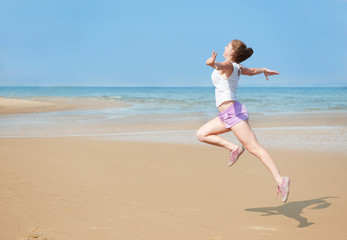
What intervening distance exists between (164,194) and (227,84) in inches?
81.8

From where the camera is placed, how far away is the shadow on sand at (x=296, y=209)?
5.44m

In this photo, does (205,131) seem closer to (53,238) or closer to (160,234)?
(160,234)

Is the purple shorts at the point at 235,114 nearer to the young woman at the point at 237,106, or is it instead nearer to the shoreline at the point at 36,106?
the young woman at the point at 237,106

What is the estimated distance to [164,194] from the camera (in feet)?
20.8

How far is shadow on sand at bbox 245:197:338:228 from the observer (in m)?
5.44

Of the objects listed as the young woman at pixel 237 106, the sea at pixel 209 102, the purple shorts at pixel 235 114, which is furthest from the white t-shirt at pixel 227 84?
the sea at pixel 209 102

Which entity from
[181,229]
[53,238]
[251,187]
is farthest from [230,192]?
[53,238]

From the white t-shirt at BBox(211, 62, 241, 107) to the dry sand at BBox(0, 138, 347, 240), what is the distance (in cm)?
144

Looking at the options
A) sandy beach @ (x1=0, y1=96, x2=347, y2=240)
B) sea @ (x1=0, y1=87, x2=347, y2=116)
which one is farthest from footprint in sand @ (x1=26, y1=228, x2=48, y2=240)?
sea @ (x1=0, y1=87, x2=347, y2=116)

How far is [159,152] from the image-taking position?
976 cm

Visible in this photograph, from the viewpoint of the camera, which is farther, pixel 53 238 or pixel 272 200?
pixel 272 200

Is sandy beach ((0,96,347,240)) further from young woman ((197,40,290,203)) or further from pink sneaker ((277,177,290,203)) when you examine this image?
young woman ((197,40,290,203))

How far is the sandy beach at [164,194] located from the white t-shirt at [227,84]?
56.8 inches

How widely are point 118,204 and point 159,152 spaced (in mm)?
4027
